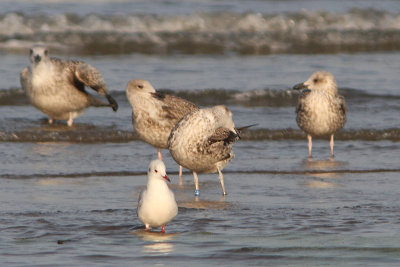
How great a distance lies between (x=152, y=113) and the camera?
952 cm

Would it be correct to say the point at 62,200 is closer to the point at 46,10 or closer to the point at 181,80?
Answer: the point at 181,80

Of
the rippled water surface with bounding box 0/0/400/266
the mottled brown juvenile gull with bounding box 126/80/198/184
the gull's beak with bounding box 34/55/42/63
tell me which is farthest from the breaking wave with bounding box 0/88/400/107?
the mottled brown juvenile gull with bounding box 126/80/198/184

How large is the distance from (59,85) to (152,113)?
3.77m

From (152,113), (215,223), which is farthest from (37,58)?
(215,223)

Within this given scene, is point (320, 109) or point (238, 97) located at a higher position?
point (320, 109)

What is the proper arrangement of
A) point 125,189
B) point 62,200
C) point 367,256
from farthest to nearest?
point 125,189 → point 62,200 → point 367,256

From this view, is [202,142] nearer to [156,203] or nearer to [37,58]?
[156,203]

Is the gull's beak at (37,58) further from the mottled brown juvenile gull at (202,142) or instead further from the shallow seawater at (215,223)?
the mottled brown juvenile gull at (202,142)

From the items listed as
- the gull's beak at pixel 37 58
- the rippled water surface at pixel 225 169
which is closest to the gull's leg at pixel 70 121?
the rippled water surface at pixel 225 169

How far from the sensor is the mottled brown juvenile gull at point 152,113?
9477 mm

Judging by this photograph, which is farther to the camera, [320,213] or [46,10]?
[46,10]

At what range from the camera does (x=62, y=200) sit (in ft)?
26.2

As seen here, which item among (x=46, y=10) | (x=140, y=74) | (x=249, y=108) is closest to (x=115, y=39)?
(x=46, y=10)

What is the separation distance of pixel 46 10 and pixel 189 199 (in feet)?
53.5
